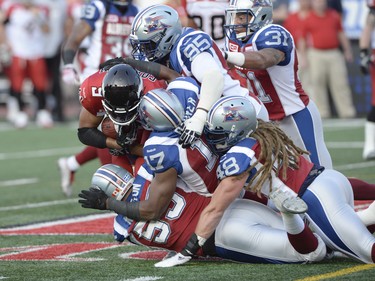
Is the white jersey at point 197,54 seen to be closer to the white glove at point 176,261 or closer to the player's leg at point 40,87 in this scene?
the white glove at point 176,261

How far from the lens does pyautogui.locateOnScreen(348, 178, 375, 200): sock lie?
602 cm

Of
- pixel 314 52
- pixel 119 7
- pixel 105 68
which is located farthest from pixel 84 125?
pixel 314 52

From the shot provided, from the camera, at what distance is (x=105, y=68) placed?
6195 millimetres

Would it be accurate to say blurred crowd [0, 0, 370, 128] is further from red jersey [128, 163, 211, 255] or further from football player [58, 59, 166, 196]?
red jersey [128, 163, 211, 255]

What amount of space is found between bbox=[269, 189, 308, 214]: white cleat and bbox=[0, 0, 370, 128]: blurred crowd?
33.5 ft

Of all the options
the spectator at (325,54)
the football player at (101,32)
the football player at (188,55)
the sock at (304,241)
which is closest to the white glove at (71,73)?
the football player at (101,32)

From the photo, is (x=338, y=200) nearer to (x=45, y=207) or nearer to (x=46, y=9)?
(x=45, y=207)

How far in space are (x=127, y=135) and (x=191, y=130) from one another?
657 millimetres

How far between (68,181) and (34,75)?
24.9ft

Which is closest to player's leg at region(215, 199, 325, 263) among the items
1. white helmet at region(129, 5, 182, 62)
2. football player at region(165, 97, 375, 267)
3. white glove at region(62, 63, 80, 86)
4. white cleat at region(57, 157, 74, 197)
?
football player at region(165, 97, 375, 267)

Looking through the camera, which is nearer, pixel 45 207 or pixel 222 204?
pixel 222 204

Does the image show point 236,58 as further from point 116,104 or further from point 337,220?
point 337,220

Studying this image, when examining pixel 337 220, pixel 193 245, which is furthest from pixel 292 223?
pixel 193 245

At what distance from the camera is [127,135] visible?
5895mm
